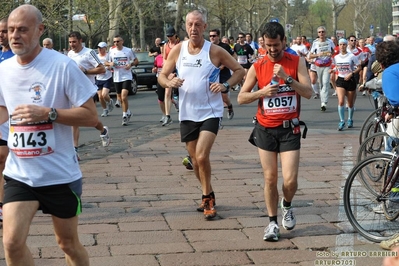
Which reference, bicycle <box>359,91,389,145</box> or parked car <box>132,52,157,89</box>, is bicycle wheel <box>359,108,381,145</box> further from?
parked car <box>132,52,157,89</box>

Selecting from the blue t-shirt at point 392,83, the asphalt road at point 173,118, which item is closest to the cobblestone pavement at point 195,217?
the blue t-shirt at point 392,83

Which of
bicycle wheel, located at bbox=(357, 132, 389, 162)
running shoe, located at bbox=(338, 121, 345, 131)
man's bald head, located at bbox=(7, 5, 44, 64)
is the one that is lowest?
running shoe, located at bbox=(338, 121, 345, 131)

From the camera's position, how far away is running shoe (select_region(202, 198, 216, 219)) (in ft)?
22.8

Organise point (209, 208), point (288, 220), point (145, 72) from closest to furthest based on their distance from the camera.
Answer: point (288, 220)
point (209, 208)
point (145, 72)

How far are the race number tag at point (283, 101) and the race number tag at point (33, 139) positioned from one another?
245cm

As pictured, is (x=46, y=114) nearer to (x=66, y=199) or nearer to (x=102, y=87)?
(x=66, y=199)

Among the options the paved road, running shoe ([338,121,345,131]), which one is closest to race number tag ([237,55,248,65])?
running shoe ([338,121,345,131])

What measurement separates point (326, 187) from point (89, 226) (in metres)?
2.96

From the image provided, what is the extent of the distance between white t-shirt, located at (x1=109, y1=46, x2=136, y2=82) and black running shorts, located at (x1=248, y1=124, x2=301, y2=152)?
10474 millimetres

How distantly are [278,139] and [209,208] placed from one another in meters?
1.10

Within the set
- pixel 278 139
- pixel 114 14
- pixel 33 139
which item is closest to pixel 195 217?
pixel 278 139

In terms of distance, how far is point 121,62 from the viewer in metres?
16.8

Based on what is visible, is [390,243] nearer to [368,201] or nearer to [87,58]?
[368,201]

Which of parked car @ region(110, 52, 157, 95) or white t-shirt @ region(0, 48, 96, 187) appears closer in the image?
white t-shirt @ region(0, 48, 96, 187)
